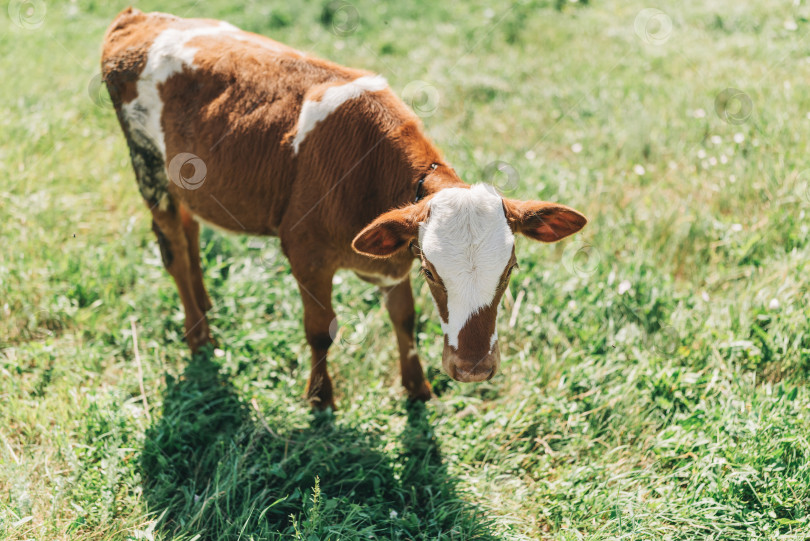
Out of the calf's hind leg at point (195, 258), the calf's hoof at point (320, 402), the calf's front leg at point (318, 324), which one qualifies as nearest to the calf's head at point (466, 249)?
the calf's front leg at point (318, 324)

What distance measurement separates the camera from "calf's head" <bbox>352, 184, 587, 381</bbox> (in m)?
2.88

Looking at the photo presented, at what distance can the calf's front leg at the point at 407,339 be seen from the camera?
13.6ft

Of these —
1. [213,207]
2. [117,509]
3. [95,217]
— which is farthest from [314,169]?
[95,217]

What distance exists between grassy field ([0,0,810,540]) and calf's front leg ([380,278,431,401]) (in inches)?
5.5

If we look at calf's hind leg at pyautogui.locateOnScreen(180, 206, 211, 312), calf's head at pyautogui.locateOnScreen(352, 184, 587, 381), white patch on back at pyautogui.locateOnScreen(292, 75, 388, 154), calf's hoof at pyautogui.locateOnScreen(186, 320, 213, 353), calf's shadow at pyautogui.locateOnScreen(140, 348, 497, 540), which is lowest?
calf's shadow at pyautogui.locateOnScreen(140, 348, 497, 540)

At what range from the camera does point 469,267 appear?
9.41ft

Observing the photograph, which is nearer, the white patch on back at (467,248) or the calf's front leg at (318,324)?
the white patch on back at (467,248)

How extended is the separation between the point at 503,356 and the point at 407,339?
0.75 meters

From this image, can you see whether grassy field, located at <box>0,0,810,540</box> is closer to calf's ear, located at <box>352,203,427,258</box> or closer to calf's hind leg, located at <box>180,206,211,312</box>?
calf's hind leg, located at <box>180,206,211,312</box>

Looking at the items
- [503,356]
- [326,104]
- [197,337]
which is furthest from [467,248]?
[197,337]

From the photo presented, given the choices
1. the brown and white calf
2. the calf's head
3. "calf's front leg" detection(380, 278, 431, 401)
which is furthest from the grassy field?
the calf's head

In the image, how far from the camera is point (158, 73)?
160 inches

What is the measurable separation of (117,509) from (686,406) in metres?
3.44

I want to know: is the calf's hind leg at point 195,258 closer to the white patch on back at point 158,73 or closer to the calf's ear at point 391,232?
the white patch on back at point 158,73
